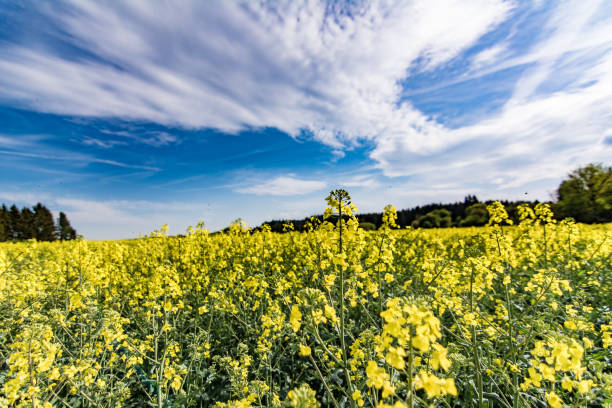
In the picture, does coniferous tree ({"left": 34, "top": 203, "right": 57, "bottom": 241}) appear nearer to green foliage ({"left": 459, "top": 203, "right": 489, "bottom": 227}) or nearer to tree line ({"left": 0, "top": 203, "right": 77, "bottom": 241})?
tree line ({"left": 0, "top": 203, "right": 77, "bottom": 241})

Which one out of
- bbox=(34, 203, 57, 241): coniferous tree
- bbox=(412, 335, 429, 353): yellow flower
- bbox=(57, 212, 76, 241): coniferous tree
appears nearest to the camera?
bbox=(412, 335, 429, 353): yellow flower

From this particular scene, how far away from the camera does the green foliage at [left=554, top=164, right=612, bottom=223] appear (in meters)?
33.6

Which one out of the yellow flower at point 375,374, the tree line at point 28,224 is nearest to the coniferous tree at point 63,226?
the tree line at point 28,224

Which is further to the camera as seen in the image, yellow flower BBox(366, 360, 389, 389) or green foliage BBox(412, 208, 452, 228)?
green foliage BBox(412, 208, 452, 228)

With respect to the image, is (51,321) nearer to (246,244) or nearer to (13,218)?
(246,244)

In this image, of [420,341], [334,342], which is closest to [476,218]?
[334,342]

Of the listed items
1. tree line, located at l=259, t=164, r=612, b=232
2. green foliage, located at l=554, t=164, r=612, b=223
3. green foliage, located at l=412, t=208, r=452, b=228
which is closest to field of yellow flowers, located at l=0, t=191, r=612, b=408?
tree line, located at l=259, t=164, r=612, b=232

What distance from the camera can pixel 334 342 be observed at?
17.4 ft

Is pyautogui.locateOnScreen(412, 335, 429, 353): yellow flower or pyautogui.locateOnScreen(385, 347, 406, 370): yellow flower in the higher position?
pyautogui.locateOnScreen(412, 335, 429, 353): yellow flower

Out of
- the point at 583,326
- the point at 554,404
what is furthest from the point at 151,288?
the point at 583,326

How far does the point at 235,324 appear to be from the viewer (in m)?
6.02

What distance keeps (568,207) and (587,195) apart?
327 cm

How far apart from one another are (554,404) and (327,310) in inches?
66.1

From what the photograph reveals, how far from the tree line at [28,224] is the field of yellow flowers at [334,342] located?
171 ft
